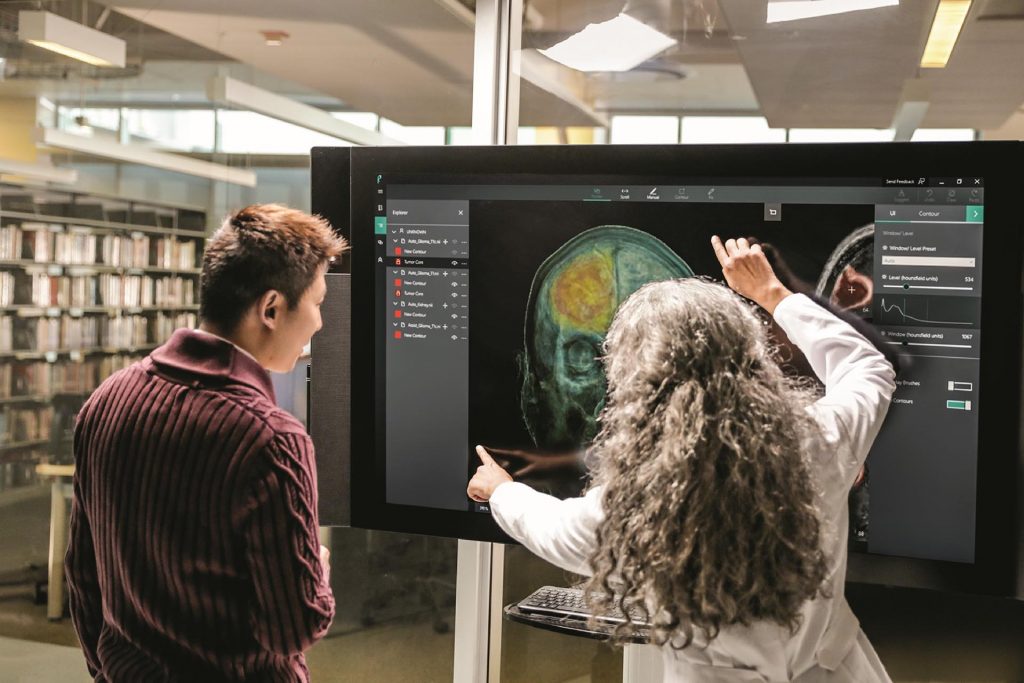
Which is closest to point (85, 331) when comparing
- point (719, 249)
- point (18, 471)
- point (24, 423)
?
point (24, 423)

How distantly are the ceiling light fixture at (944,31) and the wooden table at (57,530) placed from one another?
3.90 metres

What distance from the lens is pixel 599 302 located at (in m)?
1.77

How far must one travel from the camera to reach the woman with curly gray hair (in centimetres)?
124

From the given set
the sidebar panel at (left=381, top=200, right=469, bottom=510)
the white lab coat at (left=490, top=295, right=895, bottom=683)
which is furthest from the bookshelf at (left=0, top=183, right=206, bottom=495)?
the white lab coat at (left=490, top=295, right=895, bottom=683)

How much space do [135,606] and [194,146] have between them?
406 cm

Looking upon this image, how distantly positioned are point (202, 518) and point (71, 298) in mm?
4519

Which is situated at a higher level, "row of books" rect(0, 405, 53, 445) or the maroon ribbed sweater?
the maroon ribbed sweater

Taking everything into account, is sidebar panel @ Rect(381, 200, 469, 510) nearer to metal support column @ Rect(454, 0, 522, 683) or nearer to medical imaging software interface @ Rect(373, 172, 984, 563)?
medical imaging software interface @ Rect(373, 172, 984, 563)

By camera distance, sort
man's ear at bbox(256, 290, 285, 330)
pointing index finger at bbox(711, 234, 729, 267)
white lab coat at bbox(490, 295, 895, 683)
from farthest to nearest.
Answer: pointing index finger at bbox(711, 234, 729, 267) → man's ear at bbox(256, 290, 285, 330) → white lab coat at bbox(490, 295, 895, 683)

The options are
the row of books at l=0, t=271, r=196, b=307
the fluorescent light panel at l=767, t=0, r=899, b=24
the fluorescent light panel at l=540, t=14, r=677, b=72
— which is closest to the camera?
the fluorescent light panel at l=767, t=0, r=899, b=24

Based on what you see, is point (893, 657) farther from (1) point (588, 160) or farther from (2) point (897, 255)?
(1) point (588, 160)

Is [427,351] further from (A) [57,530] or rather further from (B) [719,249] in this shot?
(A) [57,530]

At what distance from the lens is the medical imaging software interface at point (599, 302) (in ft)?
5.14

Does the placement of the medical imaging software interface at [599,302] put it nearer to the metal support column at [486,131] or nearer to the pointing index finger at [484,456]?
the pointing index finger at [484,456]
